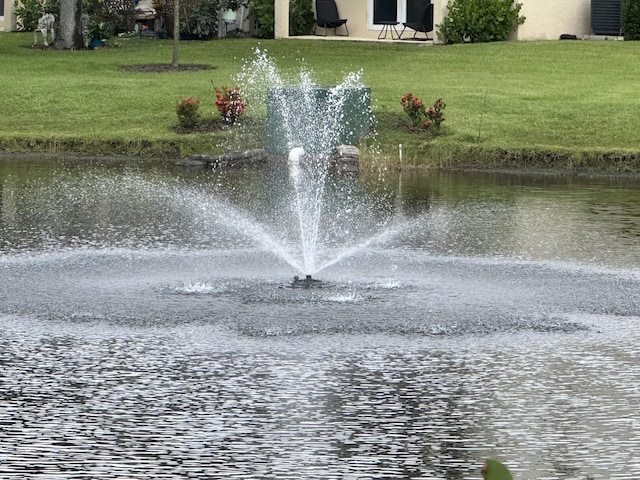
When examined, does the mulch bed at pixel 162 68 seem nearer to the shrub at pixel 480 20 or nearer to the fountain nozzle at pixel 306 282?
the shrub at pixel 480 20

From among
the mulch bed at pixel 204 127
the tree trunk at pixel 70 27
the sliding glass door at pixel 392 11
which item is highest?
the sliding glass door at pixel 392 11

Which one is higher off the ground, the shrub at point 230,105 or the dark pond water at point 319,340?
the shrub at point 230,105

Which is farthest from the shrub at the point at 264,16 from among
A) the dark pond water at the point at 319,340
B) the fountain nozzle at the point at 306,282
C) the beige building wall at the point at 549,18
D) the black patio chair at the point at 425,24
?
the fountain nozzle at the point at 306,282

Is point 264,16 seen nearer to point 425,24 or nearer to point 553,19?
point 425,24

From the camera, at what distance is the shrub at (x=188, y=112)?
1040 inches

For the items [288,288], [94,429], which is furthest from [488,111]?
[94,429]

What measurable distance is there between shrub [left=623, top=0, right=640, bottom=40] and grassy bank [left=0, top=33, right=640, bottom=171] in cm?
159

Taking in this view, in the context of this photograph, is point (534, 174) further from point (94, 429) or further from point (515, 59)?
point (94, 429)

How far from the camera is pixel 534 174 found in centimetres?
2430

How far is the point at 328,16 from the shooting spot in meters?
41.9

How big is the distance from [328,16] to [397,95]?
12786 millimetres

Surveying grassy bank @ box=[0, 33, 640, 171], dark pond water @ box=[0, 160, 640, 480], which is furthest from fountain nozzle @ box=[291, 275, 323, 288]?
grassy bank @ box=[0, 33, 640, 171]

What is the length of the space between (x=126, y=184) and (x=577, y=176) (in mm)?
6943

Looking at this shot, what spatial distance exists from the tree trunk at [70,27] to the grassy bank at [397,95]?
0.81 metres
